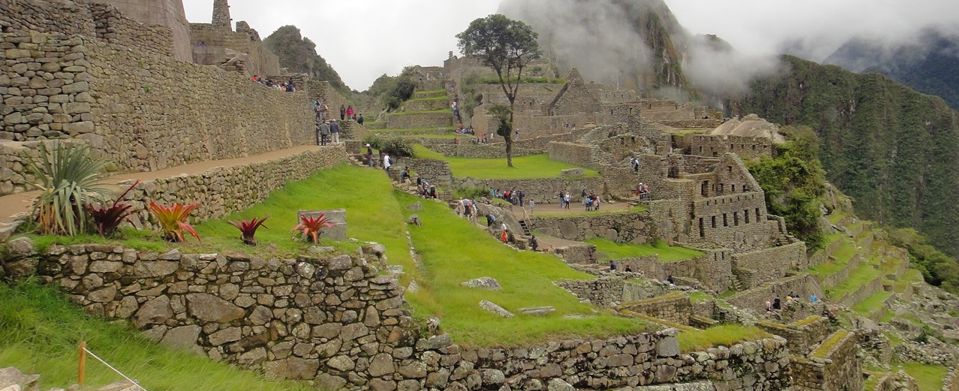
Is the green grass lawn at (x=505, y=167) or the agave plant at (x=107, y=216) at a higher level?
the agave plant at (x=107, y=216)

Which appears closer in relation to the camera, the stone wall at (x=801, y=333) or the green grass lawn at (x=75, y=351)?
the green grass lawn at (x=75, y=351)

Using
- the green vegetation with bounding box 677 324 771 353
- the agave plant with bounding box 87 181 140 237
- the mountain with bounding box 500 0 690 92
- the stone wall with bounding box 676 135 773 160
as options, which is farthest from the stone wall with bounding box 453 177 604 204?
the mountain with bounding box 500 0 690 92

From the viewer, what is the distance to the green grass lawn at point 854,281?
35438 millimetres

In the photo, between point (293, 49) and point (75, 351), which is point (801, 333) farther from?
point (293, 49)

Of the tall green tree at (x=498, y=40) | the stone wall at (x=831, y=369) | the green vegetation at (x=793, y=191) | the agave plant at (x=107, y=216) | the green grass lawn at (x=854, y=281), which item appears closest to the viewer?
the agave plant at (x=107, y=216)

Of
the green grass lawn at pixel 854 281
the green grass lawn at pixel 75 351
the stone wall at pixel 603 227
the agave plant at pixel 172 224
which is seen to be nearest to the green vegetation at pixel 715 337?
the green grass lawn at pixel 75 351

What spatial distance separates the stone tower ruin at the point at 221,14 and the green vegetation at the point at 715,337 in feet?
81.2

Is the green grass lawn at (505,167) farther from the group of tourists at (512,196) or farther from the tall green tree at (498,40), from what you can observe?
the tall green tree at (498,40)

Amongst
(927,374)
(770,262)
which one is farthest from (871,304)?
(927,374)

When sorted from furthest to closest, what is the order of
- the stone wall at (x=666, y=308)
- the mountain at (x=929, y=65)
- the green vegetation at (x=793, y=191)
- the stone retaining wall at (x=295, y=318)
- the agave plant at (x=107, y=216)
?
the mountain at (x=929, y=65) < the green vegetation at (x=793, y=191) < the stone wall at (x=666, y=308) < the agave plant at (x=107, y=216) < the stone retaining wall at (x=295, y=318)

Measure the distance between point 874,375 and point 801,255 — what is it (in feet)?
65.2

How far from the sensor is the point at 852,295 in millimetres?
35969

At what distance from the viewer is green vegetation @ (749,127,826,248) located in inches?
1528

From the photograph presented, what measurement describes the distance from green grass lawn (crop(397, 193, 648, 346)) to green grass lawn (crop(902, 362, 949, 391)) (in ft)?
48.5
